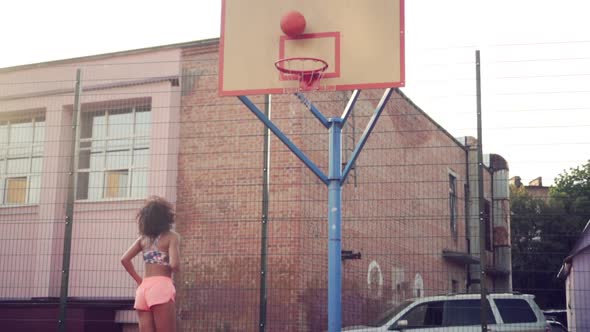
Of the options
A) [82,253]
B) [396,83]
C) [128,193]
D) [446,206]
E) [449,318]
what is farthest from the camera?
[446,206]

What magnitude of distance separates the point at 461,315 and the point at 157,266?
6.54 metres

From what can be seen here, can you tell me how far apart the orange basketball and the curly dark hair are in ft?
8.94

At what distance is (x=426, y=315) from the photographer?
12.3 metres

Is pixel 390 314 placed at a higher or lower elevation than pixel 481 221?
lower

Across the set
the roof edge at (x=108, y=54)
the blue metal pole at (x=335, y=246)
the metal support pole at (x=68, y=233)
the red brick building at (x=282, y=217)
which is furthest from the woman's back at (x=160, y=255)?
the roof edge at (x=108, y=54)

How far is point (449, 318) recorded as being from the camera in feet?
39.8

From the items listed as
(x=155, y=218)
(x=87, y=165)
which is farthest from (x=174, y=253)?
(x=87, y=165)

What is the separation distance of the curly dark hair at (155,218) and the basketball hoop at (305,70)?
234 cm

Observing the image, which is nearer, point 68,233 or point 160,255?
point 160,255

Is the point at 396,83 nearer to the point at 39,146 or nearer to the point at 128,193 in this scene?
the point at 128,193

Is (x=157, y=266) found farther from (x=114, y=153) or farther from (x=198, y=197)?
(x=114, y=153)

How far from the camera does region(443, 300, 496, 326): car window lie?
1198 centimetres

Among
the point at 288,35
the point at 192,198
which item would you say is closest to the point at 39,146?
the point at 192,198

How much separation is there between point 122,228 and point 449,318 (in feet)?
22.5
